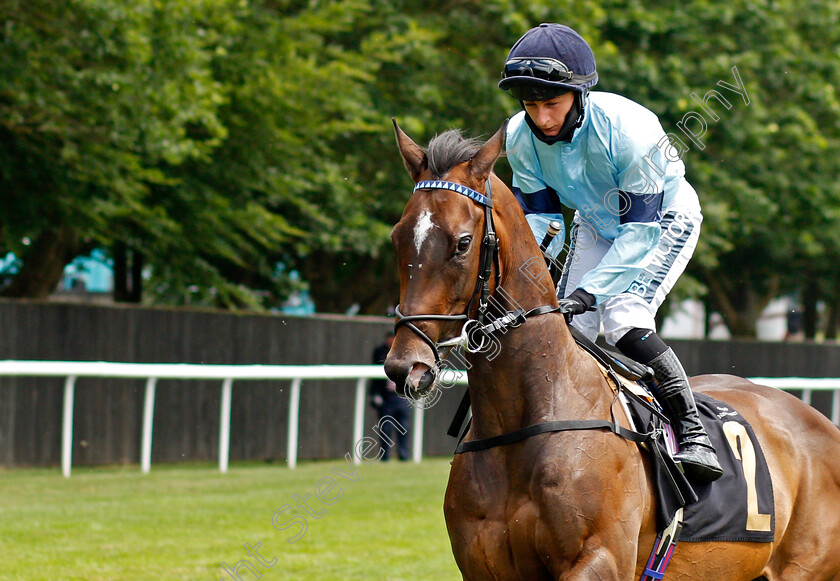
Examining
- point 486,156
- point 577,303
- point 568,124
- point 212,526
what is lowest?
point 212,526

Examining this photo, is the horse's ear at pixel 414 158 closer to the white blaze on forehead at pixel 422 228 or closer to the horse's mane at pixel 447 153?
the horse's mane at pixel 447 153

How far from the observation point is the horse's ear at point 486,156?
3053 millimetres

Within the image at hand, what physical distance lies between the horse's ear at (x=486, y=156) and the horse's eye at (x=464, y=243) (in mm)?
228

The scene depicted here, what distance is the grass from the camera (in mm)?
5938

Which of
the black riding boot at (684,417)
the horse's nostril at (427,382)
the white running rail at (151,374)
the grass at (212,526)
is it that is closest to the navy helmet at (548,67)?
the black riding boot at (684,417)

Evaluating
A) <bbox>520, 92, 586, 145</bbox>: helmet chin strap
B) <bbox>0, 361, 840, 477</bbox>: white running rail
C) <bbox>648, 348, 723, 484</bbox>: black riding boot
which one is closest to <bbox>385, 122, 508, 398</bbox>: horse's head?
<bbox>520, 92, 586, 145</bbox>: helmet chin strap

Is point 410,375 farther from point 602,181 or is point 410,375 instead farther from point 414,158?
point 602,181

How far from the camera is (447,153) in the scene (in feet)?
10.1

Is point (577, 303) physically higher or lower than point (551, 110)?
lower

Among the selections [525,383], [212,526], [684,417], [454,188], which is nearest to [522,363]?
[525,383]

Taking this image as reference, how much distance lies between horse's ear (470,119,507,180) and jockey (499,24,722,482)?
0.39 m

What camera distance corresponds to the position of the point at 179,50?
32.5 feet

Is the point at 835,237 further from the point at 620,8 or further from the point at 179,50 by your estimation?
the point at 179,50

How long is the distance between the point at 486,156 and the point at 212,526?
15.9 feet
